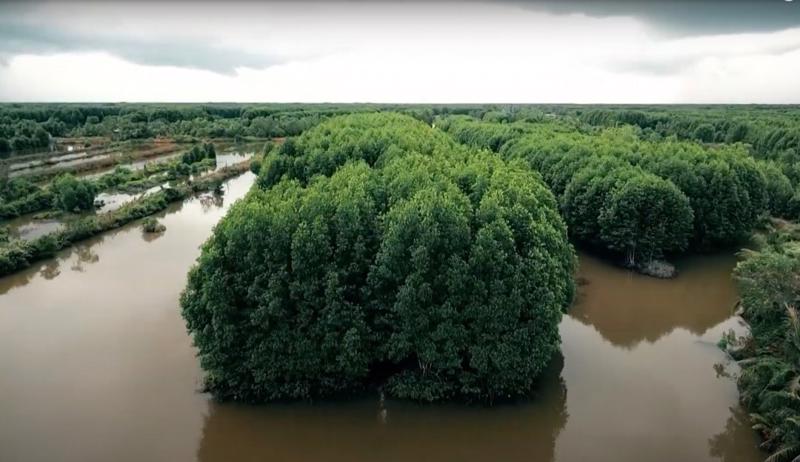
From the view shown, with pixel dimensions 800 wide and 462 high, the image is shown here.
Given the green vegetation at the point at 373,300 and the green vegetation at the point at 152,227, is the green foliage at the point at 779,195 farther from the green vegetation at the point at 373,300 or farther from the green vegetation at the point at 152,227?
the green vegetation at the point at 152,227

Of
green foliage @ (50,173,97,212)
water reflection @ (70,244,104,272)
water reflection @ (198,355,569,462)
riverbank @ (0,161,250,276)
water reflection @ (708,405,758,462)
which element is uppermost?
green foliage @ (50,173,97,212)

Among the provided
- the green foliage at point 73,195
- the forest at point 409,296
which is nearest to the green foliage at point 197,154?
the green foliage at point 73,195

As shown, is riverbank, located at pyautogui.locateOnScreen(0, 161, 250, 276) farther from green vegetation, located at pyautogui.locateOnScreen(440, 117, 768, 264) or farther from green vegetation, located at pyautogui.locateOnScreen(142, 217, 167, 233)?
green vegetation, located at pyautogui.locateOnScreen(440, 117, 768, 264)

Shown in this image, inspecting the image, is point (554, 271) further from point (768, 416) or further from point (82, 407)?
point (82, 407)

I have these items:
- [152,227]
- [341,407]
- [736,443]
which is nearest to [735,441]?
[736,443]

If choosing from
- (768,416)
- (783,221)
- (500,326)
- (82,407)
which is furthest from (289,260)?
(783,221)

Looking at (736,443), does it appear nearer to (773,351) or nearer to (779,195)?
(773,351)

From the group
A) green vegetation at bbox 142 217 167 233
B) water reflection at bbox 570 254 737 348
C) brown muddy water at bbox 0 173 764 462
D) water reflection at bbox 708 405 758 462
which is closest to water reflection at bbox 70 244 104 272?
green vegetation at bbox 142 217 167 233
